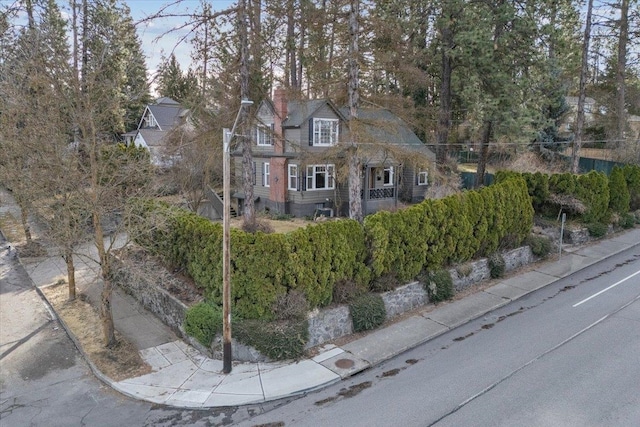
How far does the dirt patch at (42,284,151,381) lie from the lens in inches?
391

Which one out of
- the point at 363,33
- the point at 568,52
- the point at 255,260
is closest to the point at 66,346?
the point at 255,260

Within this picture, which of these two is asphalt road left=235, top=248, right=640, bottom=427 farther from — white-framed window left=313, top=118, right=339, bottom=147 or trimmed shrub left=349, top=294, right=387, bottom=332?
white-framed window left=313, top=118, right=339, bottom=147

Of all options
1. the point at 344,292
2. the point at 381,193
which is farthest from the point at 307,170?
the point at 344,292

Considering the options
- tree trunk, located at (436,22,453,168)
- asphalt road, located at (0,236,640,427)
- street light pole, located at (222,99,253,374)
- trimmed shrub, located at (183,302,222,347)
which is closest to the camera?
asphalt road, located at (0,236,640,427)

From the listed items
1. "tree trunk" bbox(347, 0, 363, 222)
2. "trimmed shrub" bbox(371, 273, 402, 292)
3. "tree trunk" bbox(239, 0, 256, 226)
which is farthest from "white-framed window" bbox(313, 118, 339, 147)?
"trimmed shrub" bbox(371, 273, 402, 292)

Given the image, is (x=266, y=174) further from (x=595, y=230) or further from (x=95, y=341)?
(x=595, y=230)

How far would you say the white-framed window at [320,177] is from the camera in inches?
973

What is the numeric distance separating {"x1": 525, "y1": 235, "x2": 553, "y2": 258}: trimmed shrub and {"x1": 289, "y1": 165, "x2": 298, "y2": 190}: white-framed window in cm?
1269

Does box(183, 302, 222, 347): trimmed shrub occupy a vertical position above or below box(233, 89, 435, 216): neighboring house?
below

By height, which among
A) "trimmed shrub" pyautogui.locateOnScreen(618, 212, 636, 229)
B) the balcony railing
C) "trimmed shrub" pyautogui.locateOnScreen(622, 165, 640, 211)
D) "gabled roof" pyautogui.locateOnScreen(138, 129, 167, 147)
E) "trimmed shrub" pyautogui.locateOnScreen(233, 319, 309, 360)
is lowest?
"trimmed shrub" pyautogui.locateOnScreen(233, 319, 309, 360)

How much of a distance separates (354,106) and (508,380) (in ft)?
31.0

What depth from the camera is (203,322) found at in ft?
34.5

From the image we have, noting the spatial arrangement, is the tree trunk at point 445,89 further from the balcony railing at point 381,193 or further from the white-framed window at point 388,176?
the balcony railing at point 381,193

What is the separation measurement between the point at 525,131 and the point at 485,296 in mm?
10187
